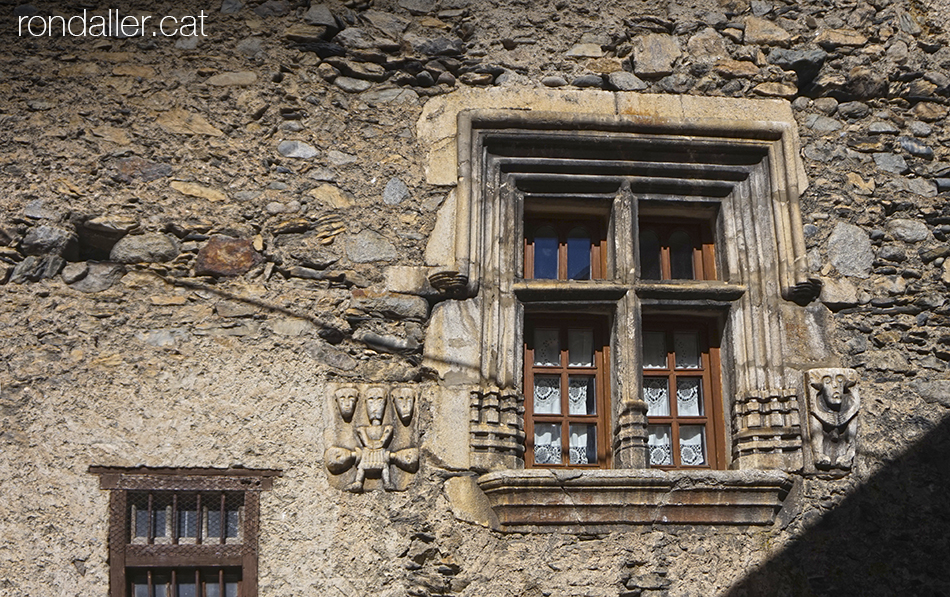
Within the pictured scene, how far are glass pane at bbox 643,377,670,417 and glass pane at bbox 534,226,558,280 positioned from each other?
24.3 inches

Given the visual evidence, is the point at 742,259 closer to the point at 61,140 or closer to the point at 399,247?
the point at 399,247

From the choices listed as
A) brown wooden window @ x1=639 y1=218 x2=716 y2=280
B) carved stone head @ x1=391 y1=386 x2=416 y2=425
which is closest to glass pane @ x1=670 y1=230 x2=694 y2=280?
brown wooden window @ x1=639 y1=218 x2=716 y2=280

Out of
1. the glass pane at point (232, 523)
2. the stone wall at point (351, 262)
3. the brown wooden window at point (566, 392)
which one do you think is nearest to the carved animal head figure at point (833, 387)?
the stone wall at point (351, 262)

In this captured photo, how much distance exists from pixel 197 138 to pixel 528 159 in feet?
4.64

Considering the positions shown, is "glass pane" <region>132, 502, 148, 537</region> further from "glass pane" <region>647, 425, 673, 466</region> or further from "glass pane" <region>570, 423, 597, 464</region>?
"glass pane" <region>647, 425, 673, 466</region>

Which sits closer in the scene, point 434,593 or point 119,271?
point 434,593

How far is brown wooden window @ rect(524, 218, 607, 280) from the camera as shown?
15.5ft

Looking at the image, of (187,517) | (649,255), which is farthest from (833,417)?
(187,517)

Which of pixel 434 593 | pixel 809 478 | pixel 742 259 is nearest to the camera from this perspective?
pixel 434 593

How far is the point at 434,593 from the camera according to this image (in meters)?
4.01

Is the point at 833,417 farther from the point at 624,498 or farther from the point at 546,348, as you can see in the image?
the point at 546,348

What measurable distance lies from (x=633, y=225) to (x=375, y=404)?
139cm

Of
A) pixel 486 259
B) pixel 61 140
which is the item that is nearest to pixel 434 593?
pixel 486 259

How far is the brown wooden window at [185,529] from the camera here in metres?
3.94
